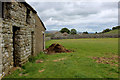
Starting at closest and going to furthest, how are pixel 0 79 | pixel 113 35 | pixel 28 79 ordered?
pixel 0 79
pixel 28 79
pixel 113 35

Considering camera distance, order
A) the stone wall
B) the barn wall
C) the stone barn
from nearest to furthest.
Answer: the stone barn < the stone wall < the barn wall

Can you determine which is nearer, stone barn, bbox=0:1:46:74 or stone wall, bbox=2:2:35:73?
stone barn, bbox=0:1:46:74

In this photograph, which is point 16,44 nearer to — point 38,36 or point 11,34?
point 11,34

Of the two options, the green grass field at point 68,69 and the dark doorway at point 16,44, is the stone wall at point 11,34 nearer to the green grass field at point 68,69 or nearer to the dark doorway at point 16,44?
the dark doorway at point 16,44

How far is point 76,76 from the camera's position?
5.06 meters

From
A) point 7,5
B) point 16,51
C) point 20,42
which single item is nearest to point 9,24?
point 7,5

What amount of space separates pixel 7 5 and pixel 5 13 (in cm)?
57

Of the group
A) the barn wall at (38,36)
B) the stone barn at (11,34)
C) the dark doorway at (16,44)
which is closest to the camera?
the stone barn at (11,34)

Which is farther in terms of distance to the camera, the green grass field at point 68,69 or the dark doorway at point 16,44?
the dark doorway at point 16,44

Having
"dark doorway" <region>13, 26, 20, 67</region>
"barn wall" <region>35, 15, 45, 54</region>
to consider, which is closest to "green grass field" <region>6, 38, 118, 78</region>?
"dark doorway" <region>13, 26, 20, 67</region>

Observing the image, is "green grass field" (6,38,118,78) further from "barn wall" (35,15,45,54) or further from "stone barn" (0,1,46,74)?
"barn wall" (35,15,45,54)

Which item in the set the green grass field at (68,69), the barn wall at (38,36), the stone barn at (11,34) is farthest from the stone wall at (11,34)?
the barn wall at (38,36)

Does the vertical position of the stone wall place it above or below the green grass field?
above

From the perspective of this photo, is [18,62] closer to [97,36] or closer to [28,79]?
[28,79]
